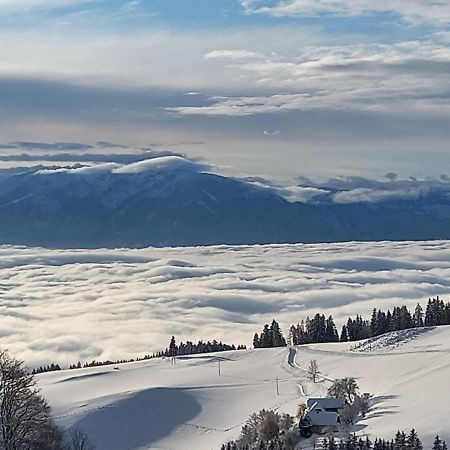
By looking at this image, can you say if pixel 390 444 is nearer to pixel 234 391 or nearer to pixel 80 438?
pixel 80 438

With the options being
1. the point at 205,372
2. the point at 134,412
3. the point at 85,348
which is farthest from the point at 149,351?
the point at 134,412

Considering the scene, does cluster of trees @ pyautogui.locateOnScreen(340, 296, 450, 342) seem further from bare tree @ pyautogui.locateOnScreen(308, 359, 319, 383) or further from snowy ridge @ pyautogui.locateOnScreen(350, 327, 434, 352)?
bare tree @ pyautogui.locateOnScreen(308, 359, 319, 383)

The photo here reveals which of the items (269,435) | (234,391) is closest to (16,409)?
(269,435)

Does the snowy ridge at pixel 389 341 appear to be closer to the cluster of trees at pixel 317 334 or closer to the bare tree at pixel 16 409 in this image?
the cluster of trees at pixel 317 334

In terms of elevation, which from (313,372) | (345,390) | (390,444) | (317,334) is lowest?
(317,334)

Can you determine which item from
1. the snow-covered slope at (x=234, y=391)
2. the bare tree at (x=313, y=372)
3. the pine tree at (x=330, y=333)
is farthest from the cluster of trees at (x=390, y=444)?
the pine tree at (x=330, y=333)

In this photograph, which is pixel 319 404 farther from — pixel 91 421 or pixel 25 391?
pixel 91 421
